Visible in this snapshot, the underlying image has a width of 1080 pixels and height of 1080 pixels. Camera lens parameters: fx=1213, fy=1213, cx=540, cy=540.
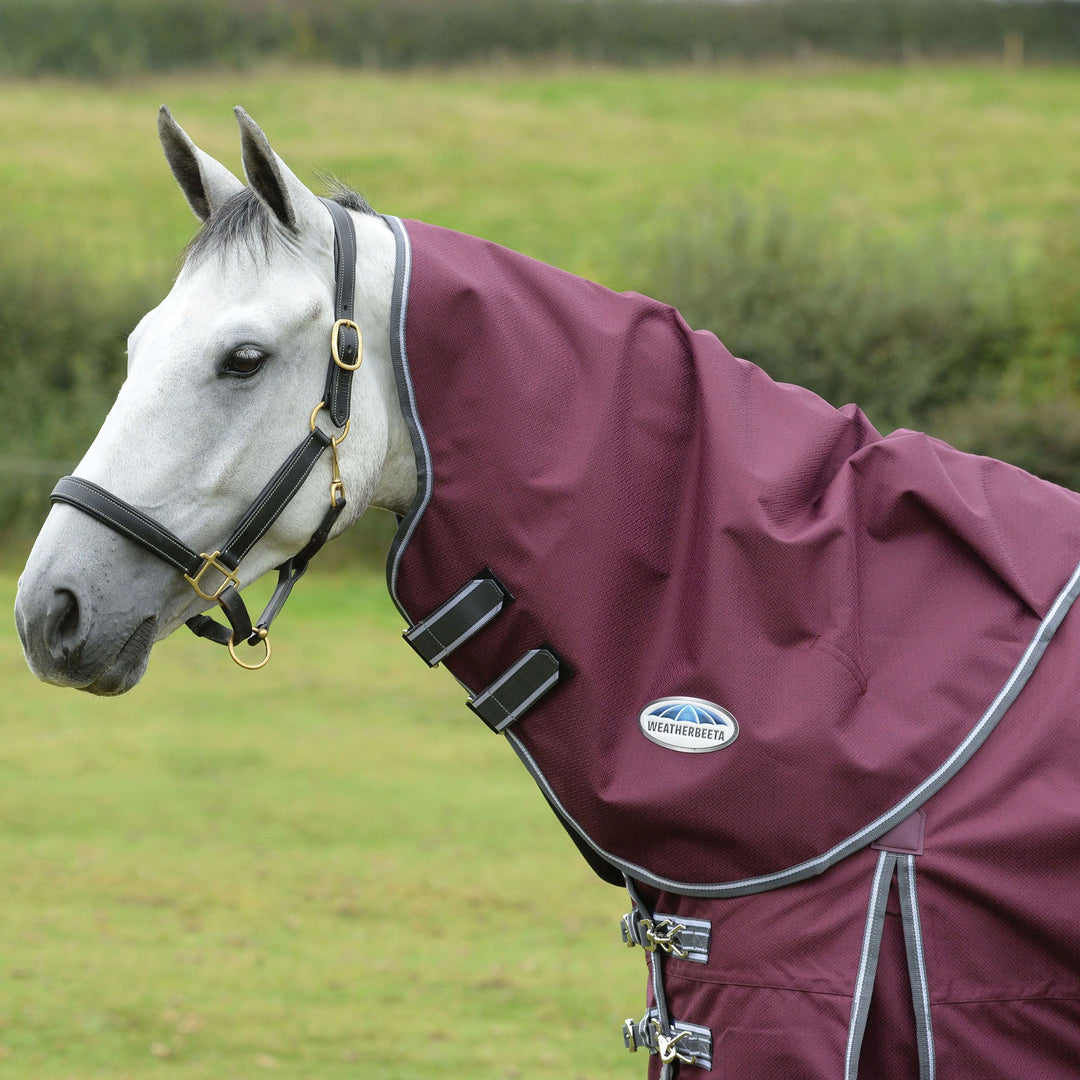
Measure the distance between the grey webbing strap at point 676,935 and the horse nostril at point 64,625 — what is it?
0.95 meters

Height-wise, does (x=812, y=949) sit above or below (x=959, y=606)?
below

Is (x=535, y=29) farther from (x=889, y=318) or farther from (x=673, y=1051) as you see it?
(x=673, y=1051)

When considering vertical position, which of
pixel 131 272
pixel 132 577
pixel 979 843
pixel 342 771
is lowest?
pixel 342 771

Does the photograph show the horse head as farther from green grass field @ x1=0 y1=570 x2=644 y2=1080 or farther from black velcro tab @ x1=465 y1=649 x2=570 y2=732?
green grass field @ x1=0 y1=570 x2=644 y2=1080

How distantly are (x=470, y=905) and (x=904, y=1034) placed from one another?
4.24 m

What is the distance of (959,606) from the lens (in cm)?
180

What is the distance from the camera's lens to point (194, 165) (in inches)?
79.7

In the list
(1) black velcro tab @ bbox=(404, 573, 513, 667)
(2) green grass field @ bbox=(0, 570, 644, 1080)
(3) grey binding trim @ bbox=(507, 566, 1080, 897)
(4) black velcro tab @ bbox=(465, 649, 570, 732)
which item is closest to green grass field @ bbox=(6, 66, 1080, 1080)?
(2) green grass field @ bbox=(0, 570, 644, 1080)

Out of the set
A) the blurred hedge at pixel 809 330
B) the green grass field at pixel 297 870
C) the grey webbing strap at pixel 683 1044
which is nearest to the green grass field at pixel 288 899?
the green grass field at pixel 297 870

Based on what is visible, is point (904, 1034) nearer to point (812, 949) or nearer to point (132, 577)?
point (812, 949)

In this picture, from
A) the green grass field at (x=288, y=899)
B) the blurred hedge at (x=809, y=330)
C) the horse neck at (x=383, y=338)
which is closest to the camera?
the horse neck at (x=383, y=338)

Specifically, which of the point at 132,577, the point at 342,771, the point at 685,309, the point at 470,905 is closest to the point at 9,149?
the point at 685,309

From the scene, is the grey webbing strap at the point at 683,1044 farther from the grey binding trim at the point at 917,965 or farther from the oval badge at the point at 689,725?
the oval badge at the point at 689,725

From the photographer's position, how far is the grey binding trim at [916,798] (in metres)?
1.71
